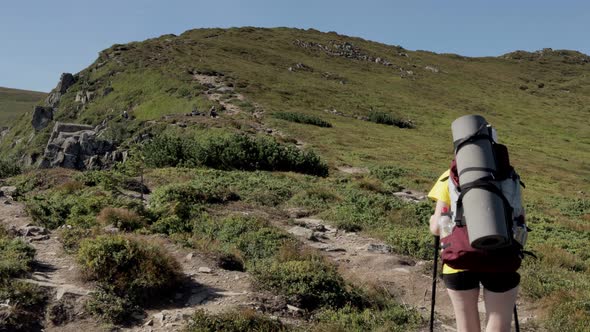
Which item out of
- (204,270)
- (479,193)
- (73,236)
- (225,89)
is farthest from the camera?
(225,89)

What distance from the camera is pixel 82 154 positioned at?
31906 millimetres

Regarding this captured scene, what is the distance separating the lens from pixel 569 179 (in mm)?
36406

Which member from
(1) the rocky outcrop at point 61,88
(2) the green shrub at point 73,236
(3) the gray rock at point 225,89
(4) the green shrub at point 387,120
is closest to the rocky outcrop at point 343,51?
(4) the green shrub at point 387,120

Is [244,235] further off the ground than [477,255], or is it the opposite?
[477,255]

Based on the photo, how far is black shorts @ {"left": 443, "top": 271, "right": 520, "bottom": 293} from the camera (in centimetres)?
420

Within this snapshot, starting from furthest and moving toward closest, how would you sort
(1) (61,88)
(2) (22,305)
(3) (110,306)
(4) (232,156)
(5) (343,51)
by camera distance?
(5) (343,51) < (1) (61,88) < (4) (232,156) < (3) (110,306) < (2) (22,305)

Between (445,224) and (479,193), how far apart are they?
519mm

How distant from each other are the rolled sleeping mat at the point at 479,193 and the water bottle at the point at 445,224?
0.21 m

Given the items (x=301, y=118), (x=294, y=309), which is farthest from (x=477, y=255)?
(x=301, y=118)

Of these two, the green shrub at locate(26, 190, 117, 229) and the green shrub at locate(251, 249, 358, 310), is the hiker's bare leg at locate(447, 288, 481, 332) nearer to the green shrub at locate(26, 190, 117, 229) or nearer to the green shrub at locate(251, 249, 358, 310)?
the green shrub at locate(251, 249, 358, 310)

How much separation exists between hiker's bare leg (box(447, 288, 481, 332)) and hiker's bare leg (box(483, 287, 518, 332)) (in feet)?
0.50

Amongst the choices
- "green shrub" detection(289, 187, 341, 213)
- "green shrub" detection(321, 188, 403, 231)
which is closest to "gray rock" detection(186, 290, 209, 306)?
"green shrub" detection(321, 188, 403, 231)

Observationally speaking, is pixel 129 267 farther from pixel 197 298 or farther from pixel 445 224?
pixel 445 224

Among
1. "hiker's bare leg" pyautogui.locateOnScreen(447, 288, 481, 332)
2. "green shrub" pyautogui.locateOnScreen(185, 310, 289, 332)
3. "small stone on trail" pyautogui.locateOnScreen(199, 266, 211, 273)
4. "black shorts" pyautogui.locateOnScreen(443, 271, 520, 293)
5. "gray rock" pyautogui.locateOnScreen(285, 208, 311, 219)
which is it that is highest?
"black shorts" pyautogui.locateOnScreen(443, 271, 520, 293)
